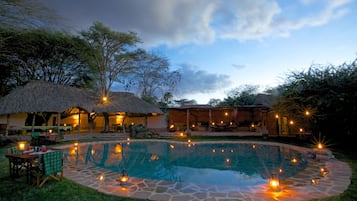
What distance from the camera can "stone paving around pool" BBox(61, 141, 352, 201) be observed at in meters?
3.83

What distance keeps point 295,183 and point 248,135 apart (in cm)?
1184

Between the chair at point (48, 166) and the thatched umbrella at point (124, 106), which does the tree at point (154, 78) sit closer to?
the thatched umbrella at point (124, 106)

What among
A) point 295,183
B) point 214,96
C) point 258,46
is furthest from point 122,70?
point 214,96

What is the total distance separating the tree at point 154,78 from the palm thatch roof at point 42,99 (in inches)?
283

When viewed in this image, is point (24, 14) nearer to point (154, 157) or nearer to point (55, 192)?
point (55, 192)

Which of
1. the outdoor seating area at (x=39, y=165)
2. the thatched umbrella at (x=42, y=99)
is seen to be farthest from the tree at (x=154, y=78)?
the outdoor seating area at (x=39, y=165)

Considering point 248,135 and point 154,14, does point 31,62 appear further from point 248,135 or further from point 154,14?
point 248,135

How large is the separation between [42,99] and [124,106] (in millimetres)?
6490

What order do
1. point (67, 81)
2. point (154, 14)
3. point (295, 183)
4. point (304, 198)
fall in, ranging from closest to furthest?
1. point (304, 198)
2. point (295, 183)
3. point (154, 14)
4. point (67, 81)

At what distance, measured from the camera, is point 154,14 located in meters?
9.83

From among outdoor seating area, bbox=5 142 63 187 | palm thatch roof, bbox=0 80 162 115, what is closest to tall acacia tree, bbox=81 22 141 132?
palm thatch roof, bbox=0 80 162 115

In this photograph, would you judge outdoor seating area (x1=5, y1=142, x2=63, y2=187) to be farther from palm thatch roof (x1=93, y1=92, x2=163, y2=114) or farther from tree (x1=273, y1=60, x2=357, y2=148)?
palm thatch roof (x1=93, y1=92, x2=163, y2=114)

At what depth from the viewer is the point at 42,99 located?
48.4 ft

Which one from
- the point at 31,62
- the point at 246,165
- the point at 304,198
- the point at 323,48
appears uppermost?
the point at 31,62
